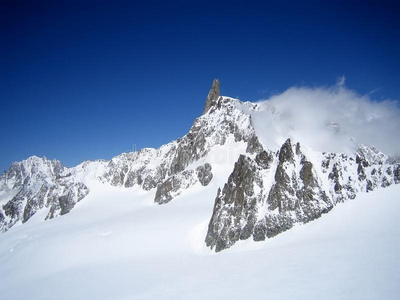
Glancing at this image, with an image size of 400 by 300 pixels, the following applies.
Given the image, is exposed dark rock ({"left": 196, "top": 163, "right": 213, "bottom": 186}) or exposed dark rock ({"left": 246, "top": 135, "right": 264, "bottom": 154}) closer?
exposed dark rock ({"left": 246, "top": 135, "right": 264, "bottom": 154})

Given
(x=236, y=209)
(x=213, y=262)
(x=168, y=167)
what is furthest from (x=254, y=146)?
(x=213, y=262)

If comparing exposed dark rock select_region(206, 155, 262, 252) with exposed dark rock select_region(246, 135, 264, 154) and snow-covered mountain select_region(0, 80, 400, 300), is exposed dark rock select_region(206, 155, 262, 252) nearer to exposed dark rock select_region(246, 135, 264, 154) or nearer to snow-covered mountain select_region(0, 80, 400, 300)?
snow-covered mountain select_region(0, 80, 400, 300)

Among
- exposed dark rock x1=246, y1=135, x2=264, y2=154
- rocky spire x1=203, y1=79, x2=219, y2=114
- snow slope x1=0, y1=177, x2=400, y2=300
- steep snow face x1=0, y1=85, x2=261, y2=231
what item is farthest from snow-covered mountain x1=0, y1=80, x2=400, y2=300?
rocky spire x1=203, y1=79, x2=219, y2=114

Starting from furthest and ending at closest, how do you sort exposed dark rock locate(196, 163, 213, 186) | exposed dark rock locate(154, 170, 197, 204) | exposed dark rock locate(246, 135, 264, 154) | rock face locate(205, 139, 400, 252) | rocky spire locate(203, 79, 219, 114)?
1. rocky spire locate(203, 79, 219, 114)
2. exposed dark rock locate(196, 163, 213, 186)
3. exposed dark rock locate(154, 170, 197, 204)
4. exposed dark rock locate(246, 135, 264, 154)
5. rock face locate(205, 139, 400, 252)

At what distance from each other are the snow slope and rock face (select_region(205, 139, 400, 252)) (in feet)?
5.01

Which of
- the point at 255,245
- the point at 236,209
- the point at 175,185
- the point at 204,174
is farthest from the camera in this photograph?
the point at 204,174

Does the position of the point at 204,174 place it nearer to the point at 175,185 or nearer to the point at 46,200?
the point at 175,185

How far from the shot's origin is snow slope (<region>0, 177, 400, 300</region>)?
2181 centimetres

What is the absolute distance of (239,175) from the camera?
146ft

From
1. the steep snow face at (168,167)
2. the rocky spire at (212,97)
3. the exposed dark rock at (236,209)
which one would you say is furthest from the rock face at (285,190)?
the rocky spire at (212,97)

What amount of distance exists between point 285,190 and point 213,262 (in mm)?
14298

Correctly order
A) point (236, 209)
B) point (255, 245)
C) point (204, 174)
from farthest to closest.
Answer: point (204, 174)
point (236, 209)
point (255, 245)

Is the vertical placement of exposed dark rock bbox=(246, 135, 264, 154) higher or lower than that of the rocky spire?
lower

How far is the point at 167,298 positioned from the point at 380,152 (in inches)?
4900
